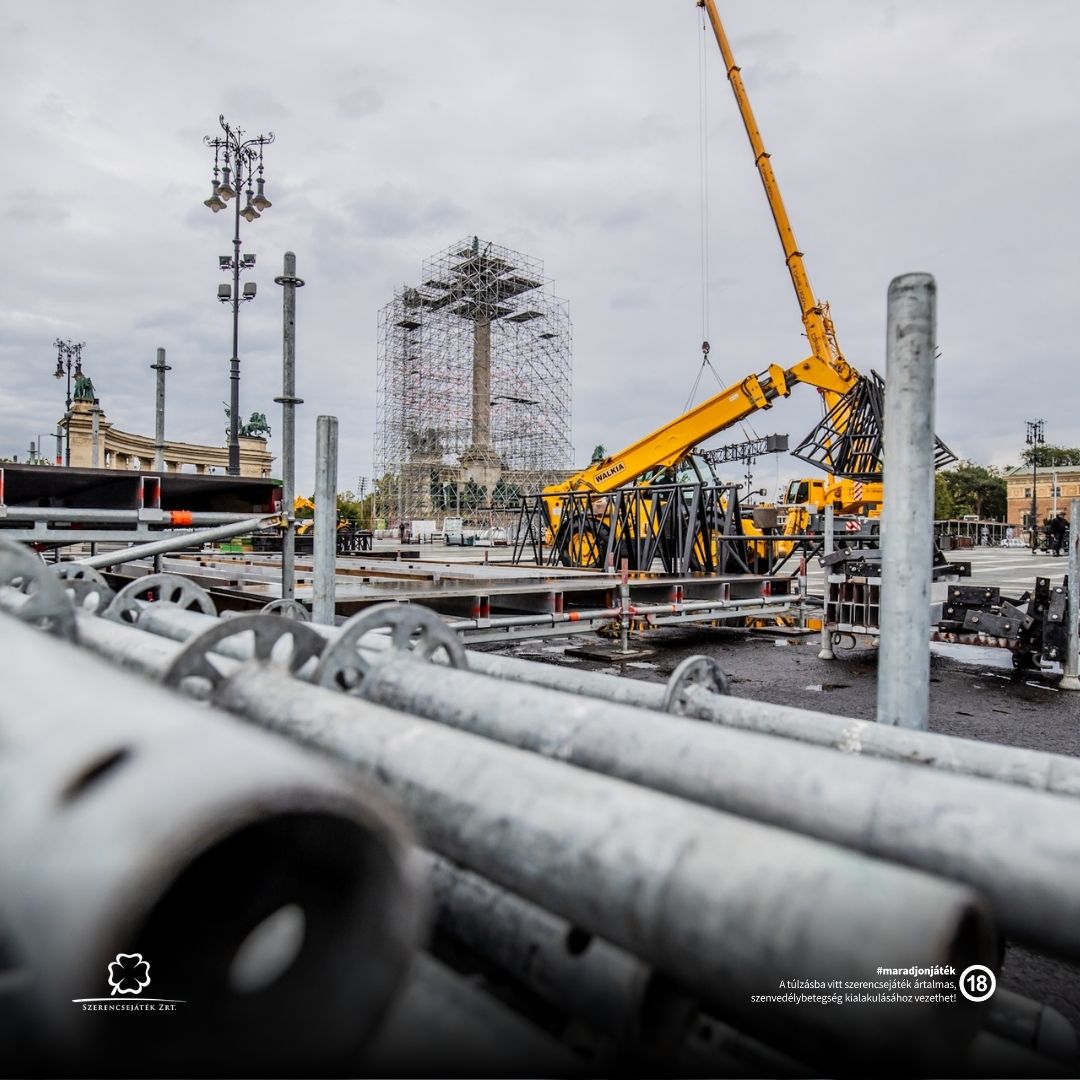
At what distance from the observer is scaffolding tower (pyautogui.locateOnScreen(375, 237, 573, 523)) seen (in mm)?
54031

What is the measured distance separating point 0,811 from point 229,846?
0.69 feet

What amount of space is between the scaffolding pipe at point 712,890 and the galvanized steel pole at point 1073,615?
7.65 meters

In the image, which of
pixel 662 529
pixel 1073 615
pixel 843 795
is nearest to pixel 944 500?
pixel 662 529

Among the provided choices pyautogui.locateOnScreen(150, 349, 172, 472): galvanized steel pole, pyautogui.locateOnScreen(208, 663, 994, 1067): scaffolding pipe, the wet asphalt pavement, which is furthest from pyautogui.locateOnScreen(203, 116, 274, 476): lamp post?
pyautogui.locateOnScreen(208, 663, 994, 1067): scaffolding pipe

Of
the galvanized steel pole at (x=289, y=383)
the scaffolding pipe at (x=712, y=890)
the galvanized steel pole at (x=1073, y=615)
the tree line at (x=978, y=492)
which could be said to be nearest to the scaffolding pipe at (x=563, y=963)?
the scaffolding pipe at (x=712, y=890)

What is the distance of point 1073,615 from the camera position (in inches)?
283

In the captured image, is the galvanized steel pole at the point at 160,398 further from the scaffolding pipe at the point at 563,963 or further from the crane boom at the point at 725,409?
the scaffolding pipe at the point at 563,963

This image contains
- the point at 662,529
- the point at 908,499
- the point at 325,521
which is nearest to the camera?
the point at 908,499

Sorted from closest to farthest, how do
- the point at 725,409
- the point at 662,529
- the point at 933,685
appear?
the point at 933,685, the point at 662,529, the point at 725,409

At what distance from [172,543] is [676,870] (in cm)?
512

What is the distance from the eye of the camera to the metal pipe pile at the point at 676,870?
0.73 m

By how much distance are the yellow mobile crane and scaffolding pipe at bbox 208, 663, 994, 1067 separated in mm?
11275

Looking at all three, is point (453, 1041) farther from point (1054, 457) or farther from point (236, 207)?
point (1054, 457)

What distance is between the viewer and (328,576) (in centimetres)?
504
